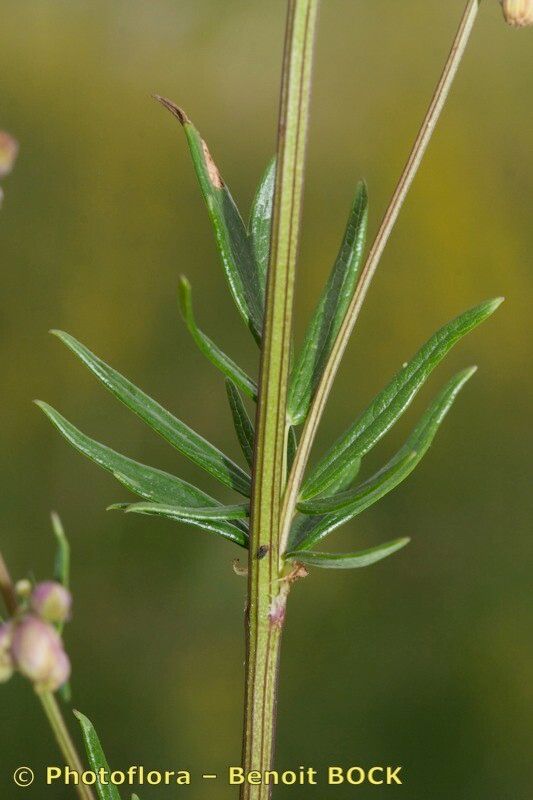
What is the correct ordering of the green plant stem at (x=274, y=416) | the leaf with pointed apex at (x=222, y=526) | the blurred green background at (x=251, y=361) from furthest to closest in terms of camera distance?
the blurred green background at (x=251, y=361)
the leaf with pointed apex at (x=222, y=526)
the green plant stem at (x=274, y=416)

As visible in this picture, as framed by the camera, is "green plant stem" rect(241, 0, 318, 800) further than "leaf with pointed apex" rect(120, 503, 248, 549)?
No

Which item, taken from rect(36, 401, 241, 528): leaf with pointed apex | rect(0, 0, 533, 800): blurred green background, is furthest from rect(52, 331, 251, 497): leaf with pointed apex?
rect(0, 0, 533, 800): blurred green background

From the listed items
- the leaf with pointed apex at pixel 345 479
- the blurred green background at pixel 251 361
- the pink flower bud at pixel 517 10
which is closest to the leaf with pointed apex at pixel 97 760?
the leaf with pointed apex at pixel 345 479

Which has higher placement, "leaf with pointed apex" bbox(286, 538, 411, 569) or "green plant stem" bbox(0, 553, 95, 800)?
"leaf with pointed apex" bbox(286, 538, 411, 569)

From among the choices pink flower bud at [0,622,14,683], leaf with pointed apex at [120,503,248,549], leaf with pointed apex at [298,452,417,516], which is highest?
leaf with pointed apex at [298,452,417,516]

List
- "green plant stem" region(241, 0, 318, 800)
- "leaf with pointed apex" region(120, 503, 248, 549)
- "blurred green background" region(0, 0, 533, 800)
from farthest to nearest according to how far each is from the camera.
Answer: "blurred green background" region(0, 0, 533, 800) → "leaf with pointed apex" region(120, 503, 248, 549) → "green plant stem" region(241, 0, 318, 800)

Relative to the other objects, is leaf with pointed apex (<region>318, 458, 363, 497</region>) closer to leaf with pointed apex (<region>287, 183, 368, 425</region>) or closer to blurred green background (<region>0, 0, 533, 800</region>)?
leaf with pointed apex (<region>287, 183, 368, 425</region>)

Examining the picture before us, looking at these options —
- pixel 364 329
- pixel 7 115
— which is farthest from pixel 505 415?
pixel 7 115

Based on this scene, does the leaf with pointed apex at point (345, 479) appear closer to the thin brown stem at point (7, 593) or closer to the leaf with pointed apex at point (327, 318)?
the leaf with pointed apex at point (327, 318)
